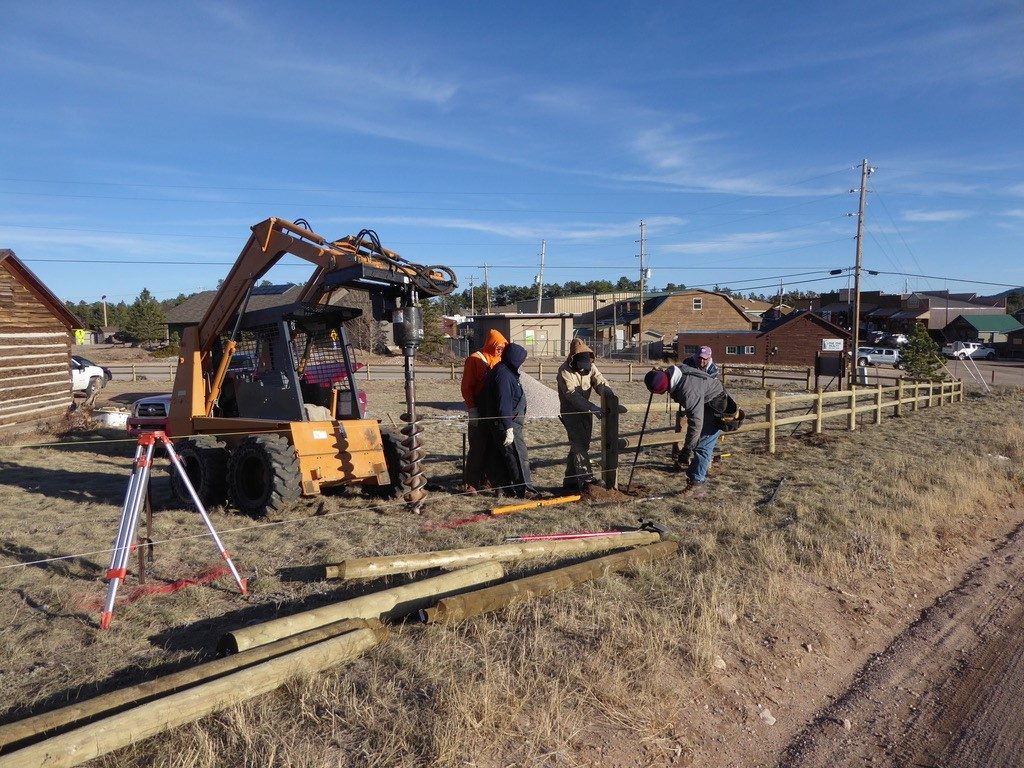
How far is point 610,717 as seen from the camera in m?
3.52

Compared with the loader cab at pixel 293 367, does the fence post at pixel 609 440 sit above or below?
below

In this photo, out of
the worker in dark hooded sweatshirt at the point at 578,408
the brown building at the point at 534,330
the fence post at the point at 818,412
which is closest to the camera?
the worker in dark hooded sweatshirt at the point at 578,408

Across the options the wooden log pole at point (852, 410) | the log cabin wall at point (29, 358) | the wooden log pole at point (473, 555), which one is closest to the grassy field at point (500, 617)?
the wooden log pole at point (473, 555)

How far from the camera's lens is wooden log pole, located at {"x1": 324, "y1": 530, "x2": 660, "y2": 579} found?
505 centimetres

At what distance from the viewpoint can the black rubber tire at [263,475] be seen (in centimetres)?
715

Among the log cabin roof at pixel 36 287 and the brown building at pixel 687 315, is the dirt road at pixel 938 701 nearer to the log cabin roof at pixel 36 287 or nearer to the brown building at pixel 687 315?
the log cabin roof at pixel 36 287

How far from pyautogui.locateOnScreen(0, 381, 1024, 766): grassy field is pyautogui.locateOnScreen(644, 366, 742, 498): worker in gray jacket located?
0.46 metres

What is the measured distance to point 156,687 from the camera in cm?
333

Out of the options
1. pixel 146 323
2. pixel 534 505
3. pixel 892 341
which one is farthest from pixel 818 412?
pixel 146 323

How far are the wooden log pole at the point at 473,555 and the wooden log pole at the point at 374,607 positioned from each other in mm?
241

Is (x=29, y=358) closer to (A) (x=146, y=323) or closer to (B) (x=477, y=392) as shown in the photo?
(B) (x=477, y=392)

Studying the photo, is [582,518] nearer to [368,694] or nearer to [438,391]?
[368,694]

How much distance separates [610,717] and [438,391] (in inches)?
892

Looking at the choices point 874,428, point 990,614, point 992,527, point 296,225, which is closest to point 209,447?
point 296,225
